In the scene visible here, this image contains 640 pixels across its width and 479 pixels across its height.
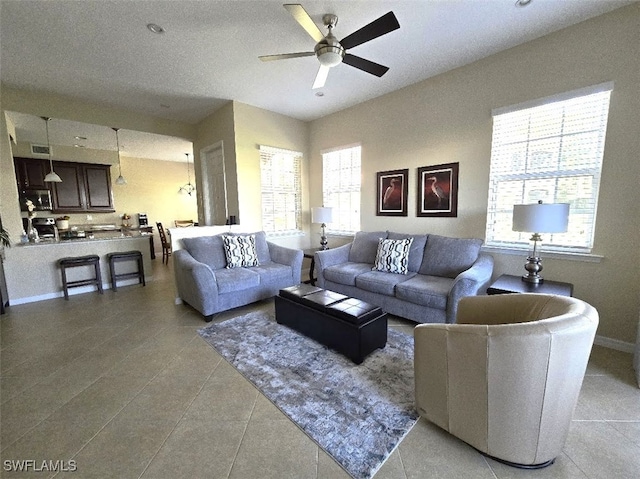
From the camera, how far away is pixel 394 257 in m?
3.41

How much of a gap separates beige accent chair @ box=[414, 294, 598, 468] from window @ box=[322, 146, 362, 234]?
133 inches

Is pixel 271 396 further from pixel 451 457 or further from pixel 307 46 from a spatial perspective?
pixel 307 46

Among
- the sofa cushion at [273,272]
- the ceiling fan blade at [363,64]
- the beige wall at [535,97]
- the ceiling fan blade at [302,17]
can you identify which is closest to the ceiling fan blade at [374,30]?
the ceiling fan blade at [363,64]

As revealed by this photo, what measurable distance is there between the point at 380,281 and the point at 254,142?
10.4 feet

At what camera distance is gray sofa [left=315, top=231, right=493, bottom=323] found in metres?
2.64

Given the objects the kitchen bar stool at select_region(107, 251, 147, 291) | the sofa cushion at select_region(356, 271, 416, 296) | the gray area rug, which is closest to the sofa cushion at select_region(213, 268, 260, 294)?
the gray area rug

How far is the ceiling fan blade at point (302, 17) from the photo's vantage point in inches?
70.6

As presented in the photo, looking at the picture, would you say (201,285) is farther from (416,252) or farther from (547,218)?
(547,218)

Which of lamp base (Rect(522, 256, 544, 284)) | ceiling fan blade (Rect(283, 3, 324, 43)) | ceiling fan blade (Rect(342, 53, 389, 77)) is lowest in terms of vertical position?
lamp base (Rect(522, 256, 544, 284))

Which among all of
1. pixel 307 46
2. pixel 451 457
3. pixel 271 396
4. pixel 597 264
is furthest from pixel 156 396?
pixel 597 264

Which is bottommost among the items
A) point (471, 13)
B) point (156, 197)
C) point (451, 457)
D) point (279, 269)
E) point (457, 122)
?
point (451, 457)

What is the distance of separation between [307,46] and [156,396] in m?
3.47

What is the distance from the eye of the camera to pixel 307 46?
2.78 meters

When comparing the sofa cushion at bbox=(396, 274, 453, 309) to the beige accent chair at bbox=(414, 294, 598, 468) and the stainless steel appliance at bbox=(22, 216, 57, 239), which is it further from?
the stainless steel appliance at bbox=(22, 216, 57, 239)
